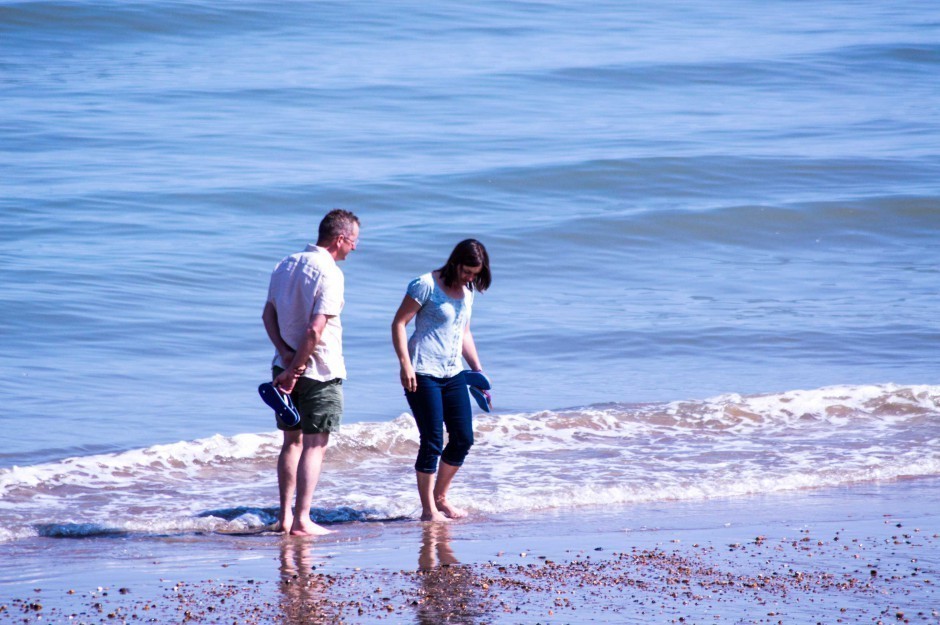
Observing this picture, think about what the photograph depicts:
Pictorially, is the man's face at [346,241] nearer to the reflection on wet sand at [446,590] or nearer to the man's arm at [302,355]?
the man's arm at [302,355]

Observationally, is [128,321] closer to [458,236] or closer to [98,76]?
[458,236]

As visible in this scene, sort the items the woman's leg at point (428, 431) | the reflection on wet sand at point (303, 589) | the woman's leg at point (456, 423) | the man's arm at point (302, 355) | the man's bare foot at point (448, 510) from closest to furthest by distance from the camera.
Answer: the reflection on wet sand at point (303, 589) < the man's arm at point (302, 355) < the woman's leg at point (428, 431) < the woman's leg at point (456, 423) < the man's bare foot at point (448, 510)

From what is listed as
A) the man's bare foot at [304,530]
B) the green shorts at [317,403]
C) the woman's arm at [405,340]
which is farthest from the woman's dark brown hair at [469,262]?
the man's bare foot at [304,530]

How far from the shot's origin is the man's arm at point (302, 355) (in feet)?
20.1

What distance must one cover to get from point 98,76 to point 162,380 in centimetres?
1853

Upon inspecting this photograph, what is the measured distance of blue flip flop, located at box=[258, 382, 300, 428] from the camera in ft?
20.3

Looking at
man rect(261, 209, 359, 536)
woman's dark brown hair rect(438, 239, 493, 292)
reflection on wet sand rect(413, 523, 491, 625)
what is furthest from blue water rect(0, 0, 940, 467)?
reflection on wet sand rect(413, 523, 491, 625)

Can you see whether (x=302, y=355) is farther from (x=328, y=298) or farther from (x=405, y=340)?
(x=405, y=340)

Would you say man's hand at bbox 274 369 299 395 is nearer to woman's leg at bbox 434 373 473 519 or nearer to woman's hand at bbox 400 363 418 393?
woman's hand at bbox 400 363 418 393

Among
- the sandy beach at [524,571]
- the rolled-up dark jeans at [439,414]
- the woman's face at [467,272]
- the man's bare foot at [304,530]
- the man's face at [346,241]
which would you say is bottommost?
the man's bare foot at [304,530]

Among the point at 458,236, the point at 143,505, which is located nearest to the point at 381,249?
the point at 458,236

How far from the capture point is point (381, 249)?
17.5 m

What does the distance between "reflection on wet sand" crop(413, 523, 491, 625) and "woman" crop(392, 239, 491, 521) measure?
779mm

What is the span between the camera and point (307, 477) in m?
6.50
